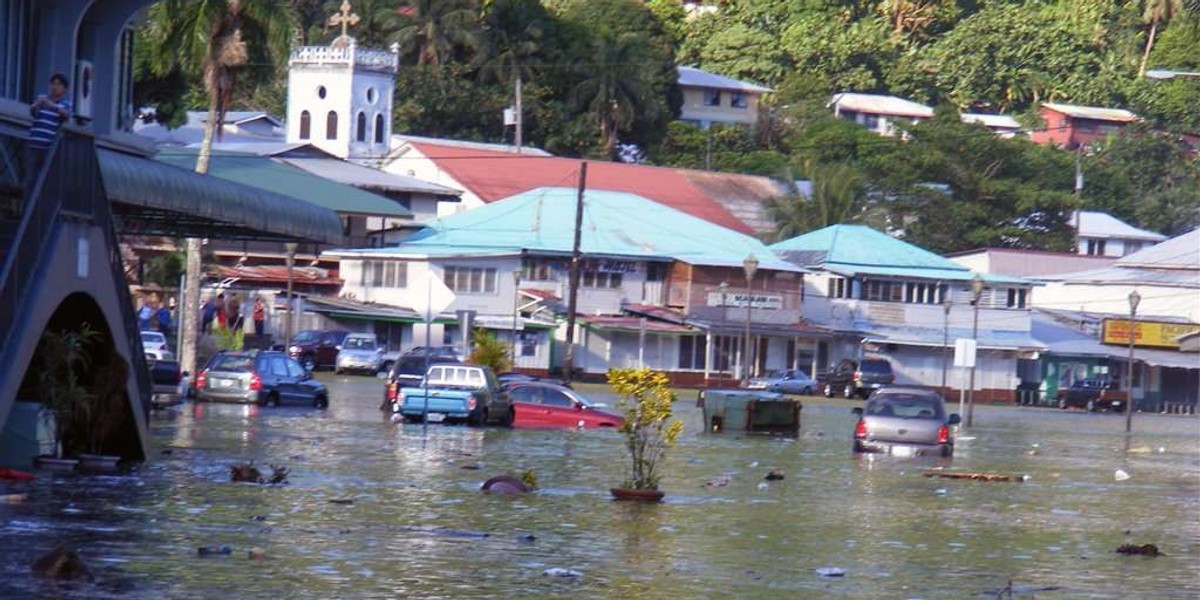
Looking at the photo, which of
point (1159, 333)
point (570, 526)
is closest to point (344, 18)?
point (1159, 333)

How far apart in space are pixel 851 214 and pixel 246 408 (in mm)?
67482

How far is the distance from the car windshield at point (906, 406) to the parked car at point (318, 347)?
40.5 meters

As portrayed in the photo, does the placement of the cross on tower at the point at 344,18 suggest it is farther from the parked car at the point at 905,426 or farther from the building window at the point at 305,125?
the parked car at the point at 905,426

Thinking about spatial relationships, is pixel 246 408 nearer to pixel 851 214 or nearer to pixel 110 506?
pixel 110 506

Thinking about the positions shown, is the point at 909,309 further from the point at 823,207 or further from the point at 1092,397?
the point at 823,207

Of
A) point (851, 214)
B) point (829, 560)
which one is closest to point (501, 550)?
point (829, 560)

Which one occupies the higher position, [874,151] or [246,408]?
[874,151]

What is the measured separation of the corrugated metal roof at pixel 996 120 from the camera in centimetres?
14012

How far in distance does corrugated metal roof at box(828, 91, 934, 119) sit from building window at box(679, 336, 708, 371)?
5494cm

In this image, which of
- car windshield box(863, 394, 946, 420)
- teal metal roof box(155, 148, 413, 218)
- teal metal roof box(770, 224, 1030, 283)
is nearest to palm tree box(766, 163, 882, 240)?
teal metal roof box(770, 224, 1030, 283)

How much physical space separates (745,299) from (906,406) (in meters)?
51.4

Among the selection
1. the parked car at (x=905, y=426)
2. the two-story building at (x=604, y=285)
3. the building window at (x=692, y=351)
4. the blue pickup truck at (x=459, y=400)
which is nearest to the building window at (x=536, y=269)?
the two-story building at (x=604, y=285)

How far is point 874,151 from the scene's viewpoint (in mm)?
119312

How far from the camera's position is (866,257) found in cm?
9300
